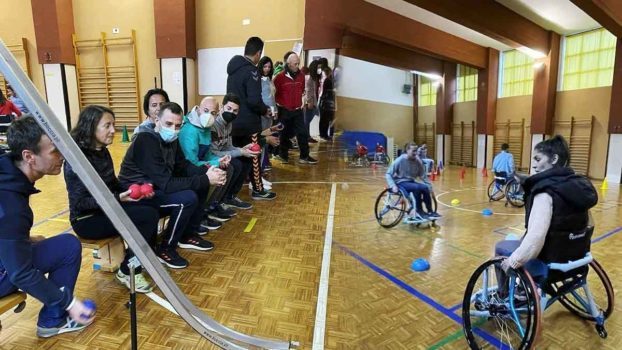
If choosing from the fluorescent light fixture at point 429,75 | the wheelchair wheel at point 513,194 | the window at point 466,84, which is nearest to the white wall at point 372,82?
the fluorescent light fixture at point 429,75

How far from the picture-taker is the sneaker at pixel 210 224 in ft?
7.06

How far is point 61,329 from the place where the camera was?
1.16m

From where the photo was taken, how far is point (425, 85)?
889 millimetres

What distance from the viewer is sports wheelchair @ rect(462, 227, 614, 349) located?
1.12 meters

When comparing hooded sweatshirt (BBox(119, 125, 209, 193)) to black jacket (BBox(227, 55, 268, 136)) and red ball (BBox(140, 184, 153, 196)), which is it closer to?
red ball (BBox(140, 184, 153, 196))

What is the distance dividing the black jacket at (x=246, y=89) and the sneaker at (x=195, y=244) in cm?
95

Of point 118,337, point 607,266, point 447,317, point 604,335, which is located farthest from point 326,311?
point 607,266

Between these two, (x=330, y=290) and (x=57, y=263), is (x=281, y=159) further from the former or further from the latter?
(x=57, y=263)

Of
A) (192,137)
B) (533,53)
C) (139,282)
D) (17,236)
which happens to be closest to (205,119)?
(192,137)

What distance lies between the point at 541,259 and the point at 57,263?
5.33 feet

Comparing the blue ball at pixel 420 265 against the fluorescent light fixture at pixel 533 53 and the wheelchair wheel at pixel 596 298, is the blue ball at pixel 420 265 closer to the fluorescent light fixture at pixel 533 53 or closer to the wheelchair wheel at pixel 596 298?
the wheelchair wheel at pixel 596 298

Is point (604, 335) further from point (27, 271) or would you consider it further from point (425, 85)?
point (27, 271)

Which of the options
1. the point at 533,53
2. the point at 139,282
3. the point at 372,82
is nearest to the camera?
the point at 372,82

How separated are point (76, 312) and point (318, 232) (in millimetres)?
1265
